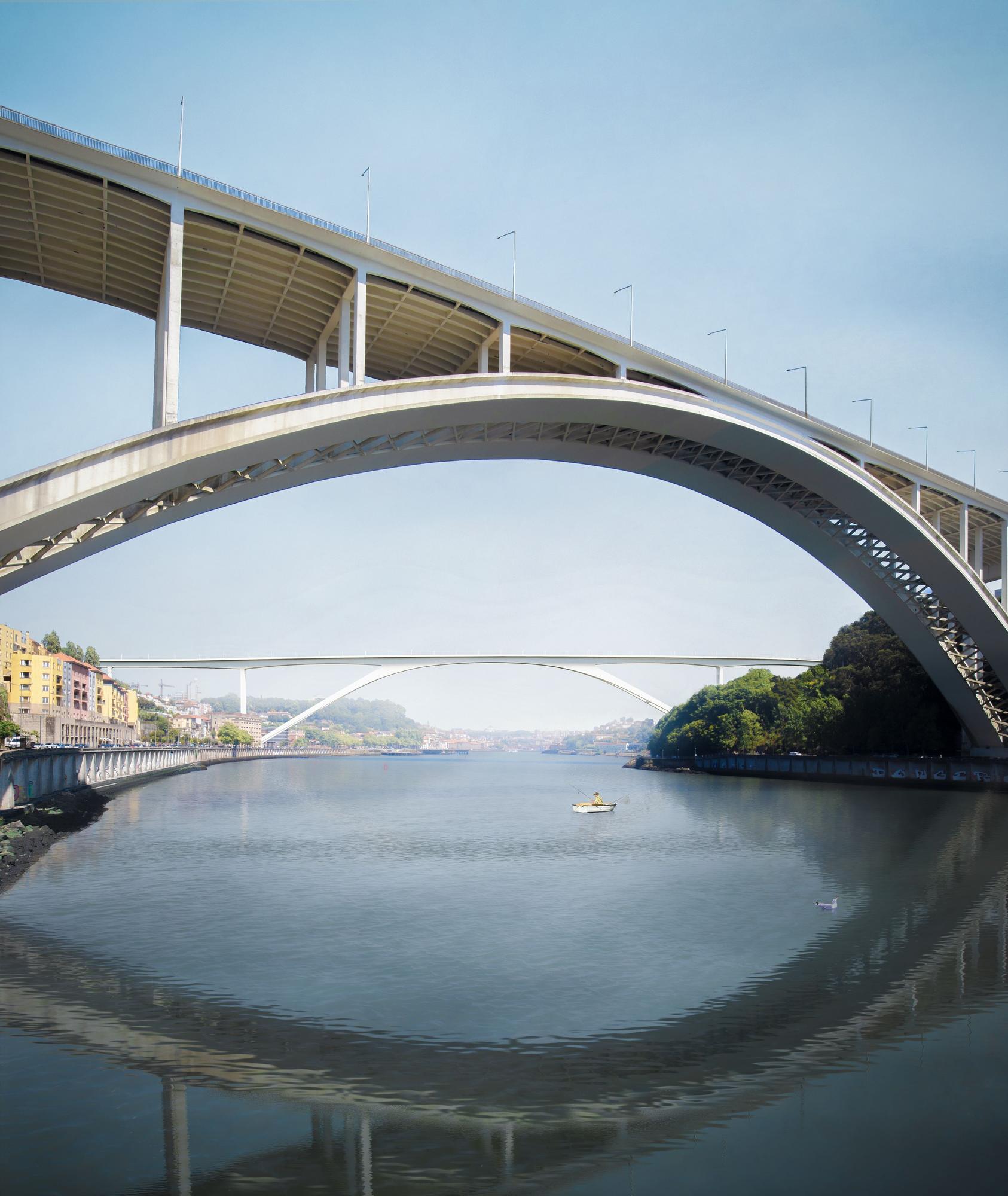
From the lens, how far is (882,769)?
61.6m

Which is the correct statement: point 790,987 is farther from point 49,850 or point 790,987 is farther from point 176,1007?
point 49,850

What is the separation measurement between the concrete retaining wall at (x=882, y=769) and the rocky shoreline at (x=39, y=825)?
1621 inches

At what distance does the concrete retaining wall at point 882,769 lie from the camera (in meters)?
50.7

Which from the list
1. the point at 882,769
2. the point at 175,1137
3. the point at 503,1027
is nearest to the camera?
the point at 175,1137

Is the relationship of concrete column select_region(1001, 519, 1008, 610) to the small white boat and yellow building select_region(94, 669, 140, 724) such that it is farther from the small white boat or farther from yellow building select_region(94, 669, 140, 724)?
yellow building select_region(94, 669, 140, 724)

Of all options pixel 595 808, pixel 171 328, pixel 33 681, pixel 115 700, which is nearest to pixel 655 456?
pixel 595 808

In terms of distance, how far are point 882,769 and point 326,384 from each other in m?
47.0

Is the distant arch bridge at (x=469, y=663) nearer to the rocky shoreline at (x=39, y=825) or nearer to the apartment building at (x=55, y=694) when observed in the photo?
the apartment building at (x=55, y=694)

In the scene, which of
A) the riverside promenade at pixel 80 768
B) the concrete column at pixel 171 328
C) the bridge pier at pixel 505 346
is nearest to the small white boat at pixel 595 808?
the riverside promenade at pixel 80 768

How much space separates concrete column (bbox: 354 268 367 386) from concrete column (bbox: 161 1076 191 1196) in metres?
18.0

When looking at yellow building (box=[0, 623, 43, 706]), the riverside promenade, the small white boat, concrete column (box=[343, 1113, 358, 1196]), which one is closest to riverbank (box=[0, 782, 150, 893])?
the riverside promenade

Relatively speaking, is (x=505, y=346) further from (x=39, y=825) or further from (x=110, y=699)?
(x=110, y=699)

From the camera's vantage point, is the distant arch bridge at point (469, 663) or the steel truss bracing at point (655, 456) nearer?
the steel truss bracing at point (655, 456)

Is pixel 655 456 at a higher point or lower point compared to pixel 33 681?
higher
